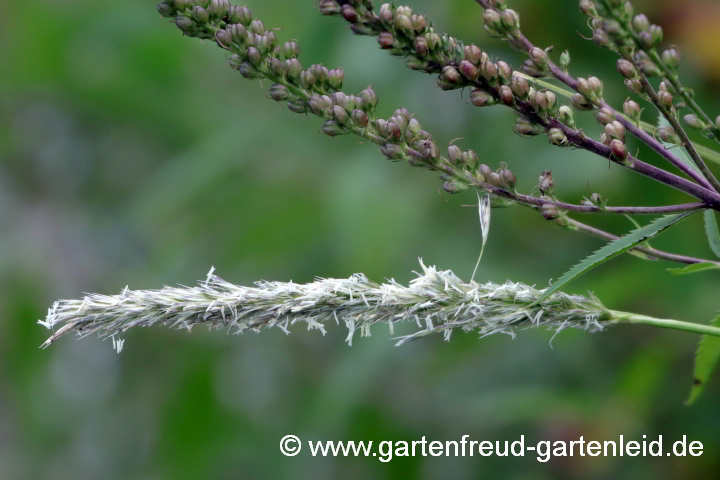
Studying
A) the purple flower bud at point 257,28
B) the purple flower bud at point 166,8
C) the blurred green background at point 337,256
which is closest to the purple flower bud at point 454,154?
the purple flower bud at point 257,28

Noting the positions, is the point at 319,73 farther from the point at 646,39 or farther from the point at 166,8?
the point at 646,39

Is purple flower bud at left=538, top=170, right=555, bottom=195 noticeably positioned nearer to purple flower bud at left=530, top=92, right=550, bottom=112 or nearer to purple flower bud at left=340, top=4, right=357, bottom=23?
purple flower bud at left=530, top=92, right=550, bottom=112

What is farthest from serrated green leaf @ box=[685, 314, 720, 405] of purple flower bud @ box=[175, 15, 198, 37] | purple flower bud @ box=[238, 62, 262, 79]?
purple flower bud @ box=[175, 15, 198, 37]

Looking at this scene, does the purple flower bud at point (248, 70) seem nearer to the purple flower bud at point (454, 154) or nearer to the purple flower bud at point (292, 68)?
the purple flower bud at point (292, 68)

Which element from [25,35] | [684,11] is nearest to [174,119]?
[25,35]

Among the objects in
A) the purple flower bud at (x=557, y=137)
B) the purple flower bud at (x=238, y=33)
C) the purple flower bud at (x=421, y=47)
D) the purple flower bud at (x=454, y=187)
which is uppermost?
the purple flower bud at (x=238, y=33)

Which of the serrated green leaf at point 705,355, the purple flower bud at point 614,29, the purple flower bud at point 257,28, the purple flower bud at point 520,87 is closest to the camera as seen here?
the purple flower bud at point 614,29

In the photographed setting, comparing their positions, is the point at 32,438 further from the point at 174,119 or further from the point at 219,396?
the point at 174,119
